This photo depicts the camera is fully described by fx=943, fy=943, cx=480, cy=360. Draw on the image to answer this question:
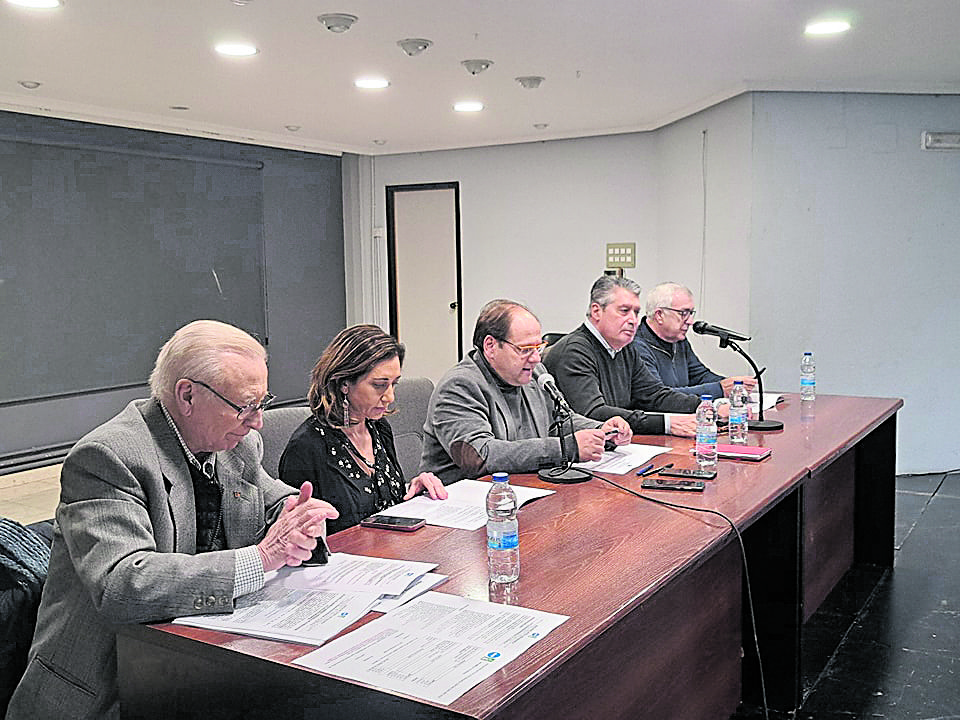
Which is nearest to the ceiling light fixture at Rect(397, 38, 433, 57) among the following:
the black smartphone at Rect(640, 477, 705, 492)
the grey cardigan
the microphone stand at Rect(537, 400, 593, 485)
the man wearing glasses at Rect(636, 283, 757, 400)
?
the man wearing glasses at Rect(636, 283, 757, 400)

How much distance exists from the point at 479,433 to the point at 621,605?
1205 millimetres

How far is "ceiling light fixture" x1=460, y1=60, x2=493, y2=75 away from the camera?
190 inches

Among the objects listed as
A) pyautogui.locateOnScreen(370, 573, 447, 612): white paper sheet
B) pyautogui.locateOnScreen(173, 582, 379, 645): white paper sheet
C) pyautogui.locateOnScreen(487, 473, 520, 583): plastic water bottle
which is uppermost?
pyautogui.locateOnScreen(487, 473, 520, 583): plastic water bottle

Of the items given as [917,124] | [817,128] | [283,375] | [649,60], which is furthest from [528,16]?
[283,375]

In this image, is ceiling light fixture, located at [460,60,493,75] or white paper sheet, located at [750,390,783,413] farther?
ceiling light fixture, located at [460,60,493,75]

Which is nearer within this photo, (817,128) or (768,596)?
(768,596)

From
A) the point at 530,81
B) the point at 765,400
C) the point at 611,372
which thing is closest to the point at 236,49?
the point at 530,81

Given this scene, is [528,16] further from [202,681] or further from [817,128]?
[202,681]

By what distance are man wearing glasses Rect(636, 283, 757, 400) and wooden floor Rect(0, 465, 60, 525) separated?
309 cm

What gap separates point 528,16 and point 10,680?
10.5 ft

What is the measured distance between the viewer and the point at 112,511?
167 centimetres

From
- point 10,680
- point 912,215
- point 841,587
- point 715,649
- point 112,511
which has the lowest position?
point 841,587

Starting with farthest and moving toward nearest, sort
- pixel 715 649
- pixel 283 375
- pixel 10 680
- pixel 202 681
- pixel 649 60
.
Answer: pixel 283 375, pixel 649 60, pixel 715 649, pixel 10 680, pixel 202 681

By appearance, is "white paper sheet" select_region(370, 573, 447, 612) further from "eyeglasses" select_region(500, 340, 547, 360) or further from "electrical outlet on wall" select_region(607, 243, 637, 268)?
"electrical outlet on wall" select_region(607, 243, 637, 268)
